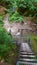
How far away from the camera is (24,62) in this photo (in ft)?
37.1

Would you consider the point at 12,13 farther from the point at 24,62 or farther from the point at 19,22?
the point at 24,62

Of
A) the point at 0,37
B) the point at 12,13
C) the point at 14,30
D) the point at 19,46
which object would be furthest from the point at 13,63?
the point at 12,13

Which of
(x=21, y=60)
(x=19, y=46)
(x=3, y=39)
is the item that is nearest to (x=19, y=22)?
(x=19, y=46)

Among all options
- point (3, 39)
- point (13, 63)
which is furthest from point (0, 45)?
point (13, 63)

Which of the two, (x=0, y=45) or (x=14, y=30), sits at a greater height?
(x=0, y=45)

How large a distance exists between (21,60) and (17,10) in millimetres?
5143

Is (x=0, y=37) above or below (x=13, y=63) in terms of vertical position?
above

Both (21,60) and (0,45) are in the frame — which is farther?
(21,60)

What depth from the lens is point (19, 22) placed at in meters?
15.3

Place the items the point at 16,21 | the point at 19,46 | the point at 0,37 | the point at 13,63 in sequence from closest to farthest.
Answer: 1. the point at 0,37
2. the point at 13,63
3. the point at 19,46
4. the point at 16,21

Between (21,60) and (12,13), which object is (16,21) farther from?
(21,60)

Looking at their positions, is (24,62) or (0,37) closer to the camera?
(0,37)

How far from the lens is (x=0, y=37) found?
364 inches

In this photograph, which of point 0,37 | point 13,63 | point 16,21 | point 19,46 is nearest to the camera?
point 0,37
